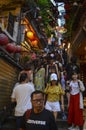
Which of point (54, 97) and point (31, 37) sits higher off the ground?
point (31, 37)

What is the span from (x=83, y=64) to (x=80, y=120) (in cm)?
1477

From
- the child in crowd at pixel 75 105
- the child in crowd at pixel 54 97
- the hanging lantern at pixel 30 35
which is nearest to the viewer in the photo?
the child in crowd at pixel 54 97

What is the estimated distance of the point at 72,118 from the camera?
1030cm

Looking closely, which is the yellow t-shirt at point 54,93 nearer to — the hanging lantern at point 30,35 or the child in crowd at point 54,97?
the child in crowd at point 54,97

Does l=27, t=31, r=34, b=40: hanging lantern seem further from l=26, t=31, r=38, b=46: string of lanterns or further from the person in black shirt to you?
the person in black shirt

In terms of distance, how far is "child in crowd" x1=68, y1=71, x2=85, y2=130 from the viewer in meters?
10.1

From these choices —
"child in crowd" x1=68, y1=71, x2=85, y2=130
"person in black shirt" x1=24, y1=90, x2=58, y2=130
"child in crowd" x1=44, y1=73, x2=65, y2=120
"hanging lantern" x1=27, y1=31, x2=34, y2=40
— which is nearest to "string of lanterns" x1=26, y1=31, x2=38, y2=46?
"hanging lantern" x1=27, y1=31, x2=34, y2=40

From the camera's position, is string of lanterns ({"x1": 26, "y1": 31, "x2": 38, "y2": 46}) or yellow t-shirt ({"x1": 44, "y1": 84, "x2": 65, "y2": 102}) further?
string of lanterns ({"x1": 26, "y1": 31, "x2": 38, "y2": 46})

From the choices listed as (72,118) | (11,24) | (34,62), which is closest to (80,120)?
(72,118)

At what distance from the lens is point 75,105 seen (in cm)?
1020

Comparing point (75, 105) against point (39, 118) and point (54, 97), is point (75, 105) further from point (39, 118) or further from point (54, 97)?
point (39, 118)

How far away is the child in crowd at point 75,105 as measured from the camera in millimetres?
10062

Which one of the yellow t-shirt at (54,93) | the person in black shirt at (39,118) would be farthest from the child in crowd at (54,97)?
the person in black shirt at (39,118)

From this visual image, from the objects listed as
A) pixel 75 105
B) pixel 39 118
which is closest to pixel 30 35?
pixel 75 105
